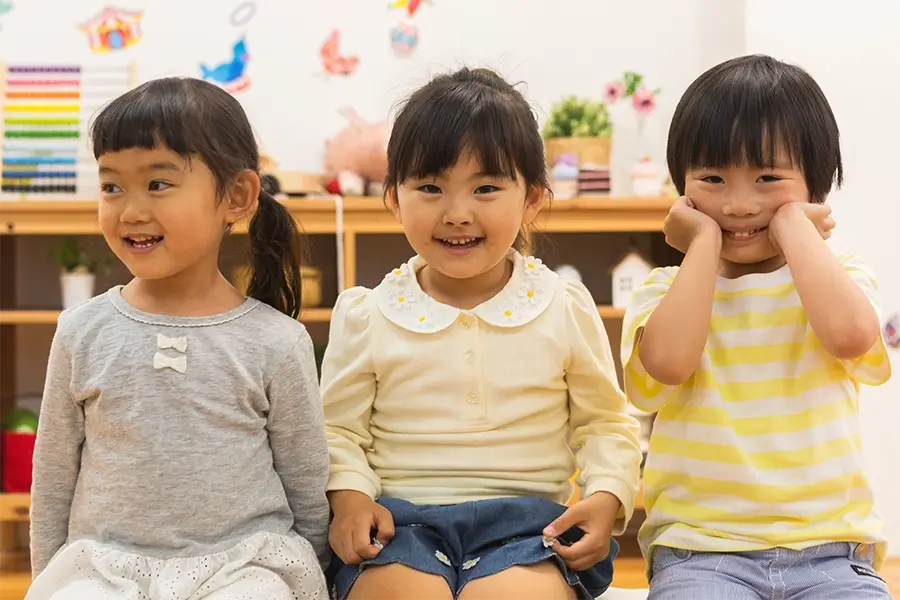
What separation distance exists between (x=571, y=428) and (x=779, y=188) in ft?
1.44

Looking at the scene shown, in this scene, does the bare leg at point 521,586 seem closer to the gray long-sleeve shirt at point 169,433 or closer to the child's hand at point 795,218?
the gray long-sleeve shirt at point 169,433

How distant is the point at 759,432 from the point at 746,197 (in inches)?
11.5

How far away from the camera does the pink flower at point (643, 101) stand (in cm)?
293

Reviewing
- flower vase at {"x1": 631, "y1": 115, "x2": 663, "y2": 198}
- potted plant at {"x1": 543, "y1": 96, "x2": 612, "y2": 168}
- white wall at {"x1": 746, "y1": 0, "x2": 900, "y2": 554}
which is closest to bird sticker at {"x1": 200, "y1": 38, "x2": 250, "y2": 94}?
potted plant at {"x1": 543, "y1": 96, "x2": 612, "y2": 168}

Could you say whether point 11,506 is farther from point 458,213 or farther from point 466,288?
point 458,213

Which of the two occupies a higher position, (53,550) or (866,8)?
(866,8)

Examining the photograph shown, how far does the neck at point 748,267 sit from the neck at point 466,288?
0.30 m

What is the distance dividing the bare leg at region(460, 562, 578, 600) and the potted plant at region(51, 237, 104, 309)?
6.24 feet

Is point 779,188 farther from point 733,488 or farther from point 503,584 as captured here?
point 503,584

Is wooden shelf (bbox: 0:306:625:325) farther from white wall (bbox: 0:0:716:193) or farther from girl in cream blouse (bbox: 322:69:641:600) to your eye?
girl in cream blouse (bbox: 322:69:641:600)

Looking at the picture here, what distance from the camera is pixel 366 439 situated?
1373 mm

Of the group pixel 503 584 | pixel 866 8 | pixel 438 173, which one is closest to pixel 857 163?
pixel 866 8

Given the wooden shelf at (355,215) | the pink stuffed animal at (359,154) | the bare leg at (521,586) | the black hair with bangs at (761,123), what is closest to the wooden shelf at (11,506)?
the wooden shelf at (355,215)

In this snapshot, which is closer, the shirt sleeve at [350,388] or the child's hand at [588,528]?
the child's hand at [588,528]
